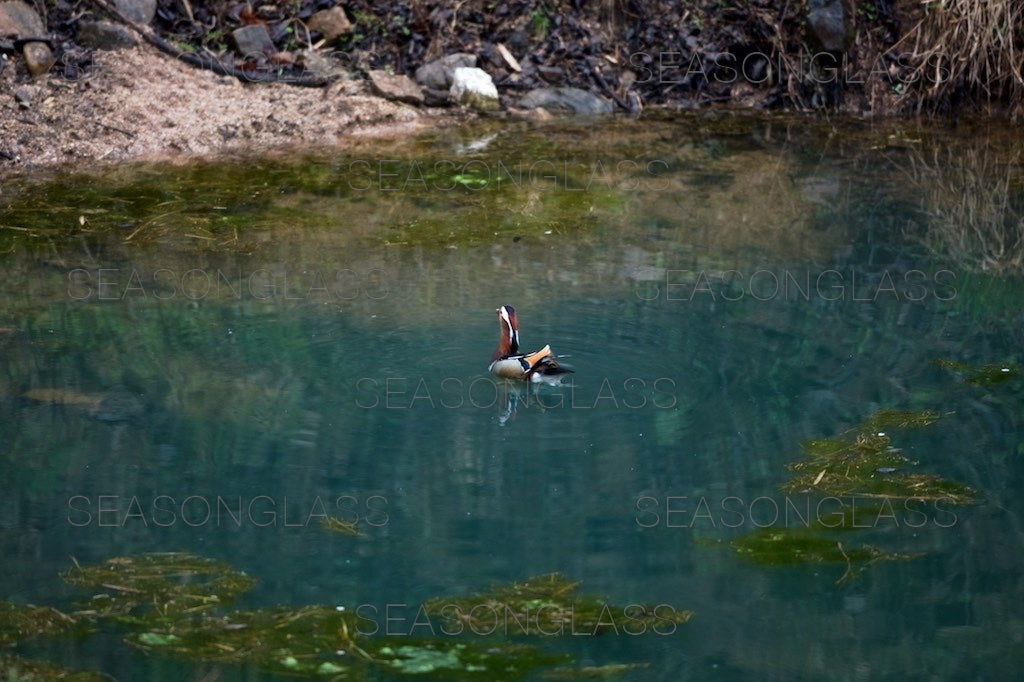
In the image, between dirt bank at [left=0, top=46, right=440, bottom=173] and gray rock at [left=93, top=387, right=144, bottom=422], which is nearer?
gray rock at [left=93, top=387, right=144, bottom=422]

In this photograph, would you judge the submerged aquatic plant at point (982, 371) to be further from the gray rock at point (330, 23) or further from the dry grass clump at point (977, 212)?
the gray rock at point (330, 23)

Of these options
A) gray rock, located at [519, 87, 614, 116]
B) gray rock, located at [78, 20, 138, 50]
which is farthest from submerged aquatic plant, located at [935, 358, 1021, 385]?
gray rock, located at [78, 20, 138, 50]

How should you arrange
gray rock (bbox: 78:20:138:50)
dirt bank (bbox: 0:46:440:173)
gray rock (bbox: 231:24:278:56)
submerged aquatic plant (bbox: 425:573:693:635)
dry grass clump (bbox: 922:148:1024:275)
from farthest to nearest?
gray rock (bbox: 231:24:278:56) < gray rock (bbox: 78:20:138:50) < dirt bank (bbox: 0:46:440:173) < dry grass clump (bbox: 922:148:1024:275) < submerged aquatic plant (bbox: 425:573:693:635)

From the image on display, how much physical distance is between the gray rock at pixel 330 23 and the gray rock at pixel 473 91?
3.44 ft

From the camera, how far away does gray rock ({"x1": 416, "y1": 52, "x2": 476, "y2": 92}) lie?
1026 centimetres

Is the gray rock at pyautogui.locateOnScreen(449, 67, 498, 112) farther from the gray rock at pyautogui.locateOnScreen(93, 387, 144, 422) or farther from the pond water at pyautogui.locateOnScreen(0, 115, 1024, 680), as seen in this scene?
the gray rock at pyautogui.locateOnScreen(93, 387, 144, 422)

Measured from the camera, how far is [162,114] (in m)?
9.14

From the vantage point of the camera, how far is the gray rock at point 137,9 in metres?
9.90

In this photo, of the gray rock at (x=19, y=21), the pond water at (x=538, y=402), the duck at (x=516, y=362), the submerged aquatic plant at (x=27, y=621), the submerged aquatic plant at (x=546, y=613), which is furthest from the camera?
the gray rock at (x=19, y=21)

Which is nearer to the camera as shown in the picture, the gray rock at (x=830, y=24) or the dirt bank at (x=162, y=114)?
the dirt bank at (x=162, y=114)

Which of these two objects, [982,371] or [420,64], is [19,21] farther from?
[982,371]

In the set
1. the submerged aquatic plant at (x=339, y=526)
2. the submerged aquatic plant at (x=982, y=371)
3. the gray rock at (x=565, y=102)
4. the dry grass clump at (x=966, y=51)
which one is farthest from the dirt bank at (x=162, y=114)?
the submerged aquatic plant at (x=982, y=371)

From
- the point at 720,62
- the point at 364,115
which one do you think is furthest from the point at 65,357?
the point at 720,62

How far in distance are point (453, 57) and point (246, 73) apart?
5.63 ft
